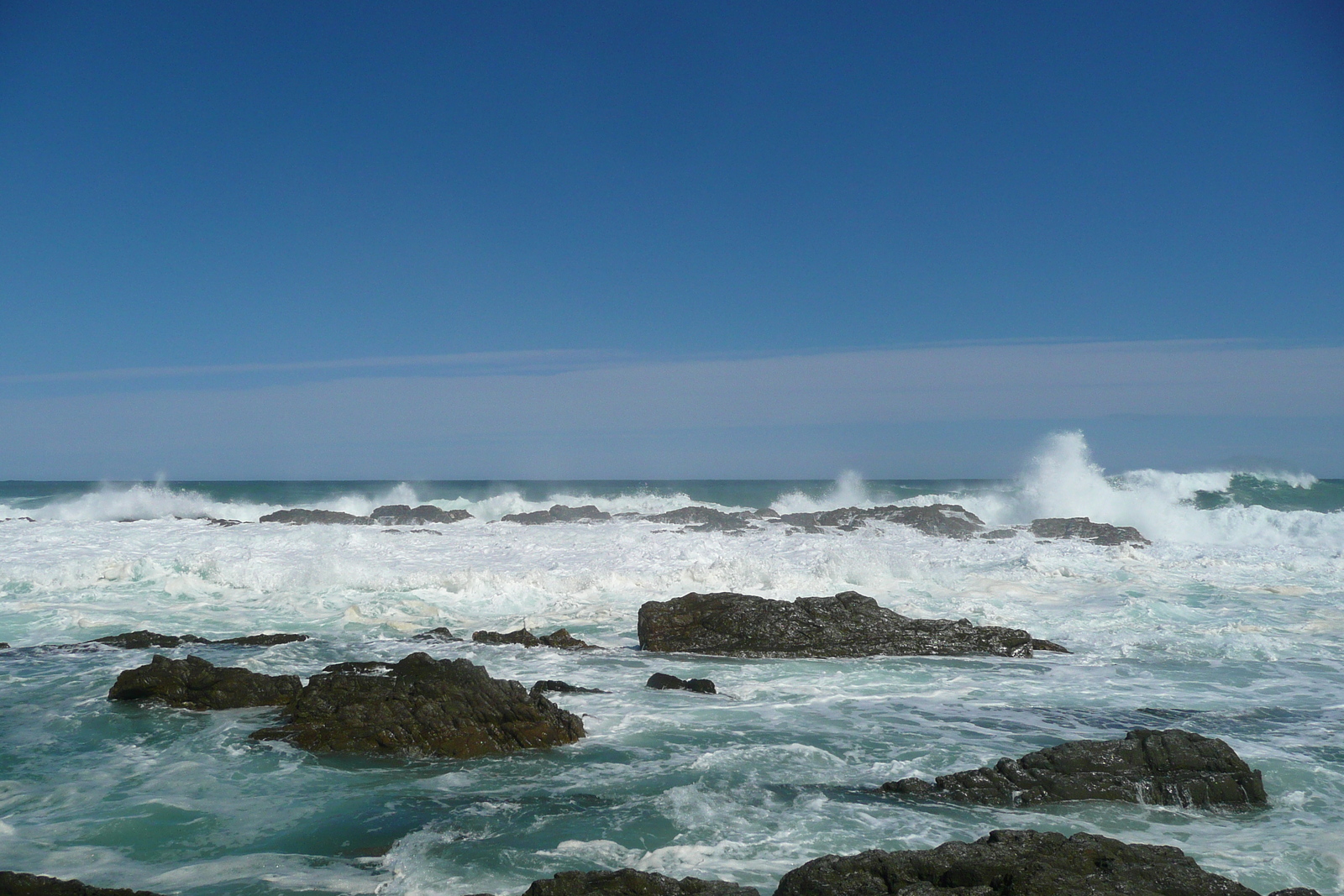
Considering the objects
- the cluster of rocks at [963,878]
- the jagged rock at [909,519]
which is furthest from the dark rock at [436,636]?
the jagged rock at [909,519]

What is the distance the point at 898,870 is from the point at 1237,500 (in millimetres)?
50563

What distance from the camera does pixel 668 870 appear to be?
5.38m

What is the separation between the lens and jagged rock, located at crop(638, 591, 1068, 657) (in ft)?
40.7

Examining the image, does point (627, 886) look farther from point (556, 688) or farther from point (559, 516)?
point (559, 516)

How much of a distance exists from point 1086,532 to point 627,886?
98.3 feet

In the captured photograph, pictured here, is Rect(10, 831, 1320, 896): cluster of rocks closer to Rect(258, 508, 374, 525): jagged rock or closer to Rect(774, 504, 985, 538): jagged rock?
Rect(774, 504, 985, 538): jagged rock

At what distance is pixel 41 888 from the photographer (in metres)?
4.35

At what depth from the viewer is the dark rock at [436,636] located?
13.1 metres

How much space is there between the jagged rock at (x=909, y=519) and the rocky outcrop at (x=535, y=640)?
20.4 metres

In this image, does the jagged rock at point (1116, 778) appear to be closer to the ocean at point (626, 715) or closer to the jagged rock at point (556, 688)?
the ocean at point (626, 715)

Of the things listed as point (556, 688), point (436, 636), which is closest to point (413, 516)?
point (436, 636)

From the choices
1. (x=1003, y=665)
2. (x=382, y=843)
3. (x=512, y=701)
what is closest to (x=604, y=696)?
(x=512, y=701)

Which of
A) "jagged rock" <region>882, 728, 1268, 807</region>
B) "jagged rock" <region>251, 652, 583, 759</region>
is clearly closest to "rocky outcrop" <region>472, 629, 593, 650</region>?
"jagged rock" <region>251, 652, 583, 759</region>

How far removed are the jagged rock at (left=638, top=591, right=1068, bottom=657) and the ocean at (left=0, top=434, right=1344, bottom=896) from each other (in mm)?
417
